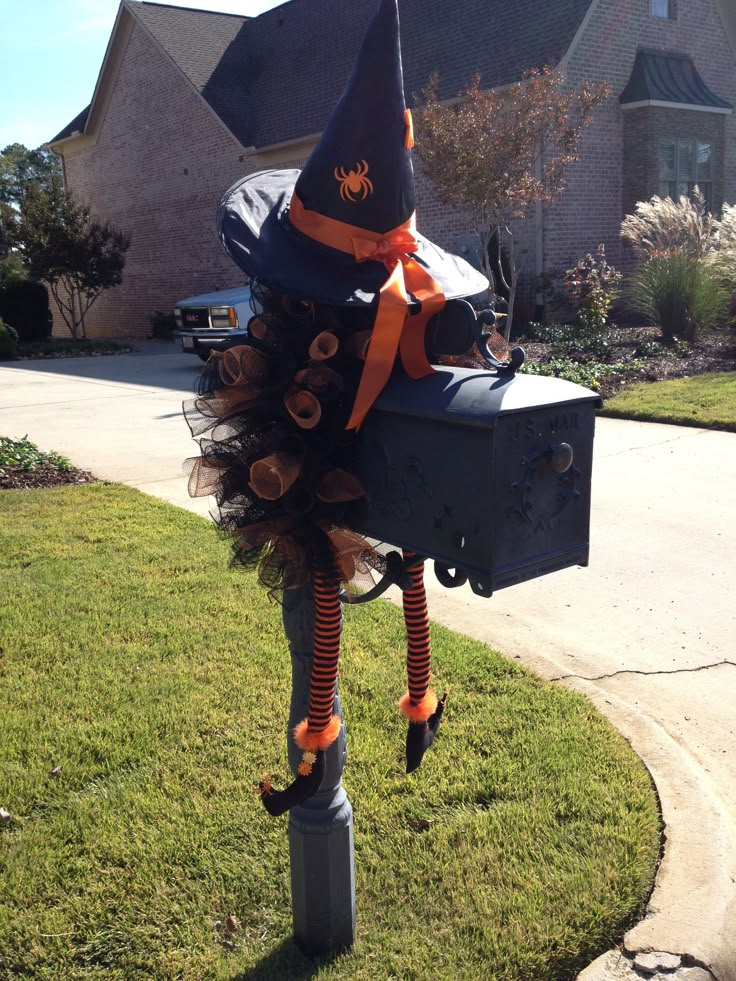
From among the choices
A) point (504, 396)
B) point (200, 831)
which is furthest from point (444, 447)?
point (200, 831)

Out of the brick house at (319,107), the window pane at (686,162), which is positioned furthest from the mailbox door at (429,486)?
the window pane at (686,162)

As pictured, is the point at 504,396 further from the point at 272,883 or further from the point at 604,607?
the point at 604,607

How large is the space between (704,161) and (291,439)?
58.4ft

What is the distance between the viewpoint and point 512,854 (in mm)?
2676

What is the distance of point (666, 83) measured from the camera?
16406mm

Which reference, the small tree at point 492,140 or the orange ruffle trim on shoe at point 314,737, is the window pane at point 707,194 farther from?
the orange ruffle trim on shoe at point 314,737

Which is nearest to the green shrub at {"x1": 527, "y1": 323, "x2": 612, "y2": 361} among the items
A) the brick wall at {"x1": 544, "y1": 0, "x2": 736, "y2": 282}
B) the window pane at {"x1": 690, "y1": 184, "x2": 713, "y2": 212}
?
the brick wall at {"x1": 544, "y1": 0, "x2": 736, "y2": 282}

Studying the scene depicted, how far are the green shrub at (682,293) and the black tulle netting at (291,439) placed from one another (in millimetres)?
11593

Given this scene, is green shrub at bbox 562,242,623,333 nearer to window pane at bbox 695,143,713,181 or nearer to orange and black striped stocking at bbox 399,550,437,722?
window pane at bbox 695,143,713,181

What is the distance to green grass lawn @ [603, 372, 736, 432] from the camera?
27.6 ft

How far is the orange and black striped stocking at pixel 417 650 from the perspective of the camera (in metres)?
2.18

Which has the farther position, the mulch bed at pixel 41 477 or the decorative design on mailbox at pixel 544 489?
the mulch bed at pixel 41 477

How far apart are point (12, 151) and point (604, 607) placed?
229 feet

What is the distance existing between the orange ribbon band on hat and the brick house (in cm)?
1176
